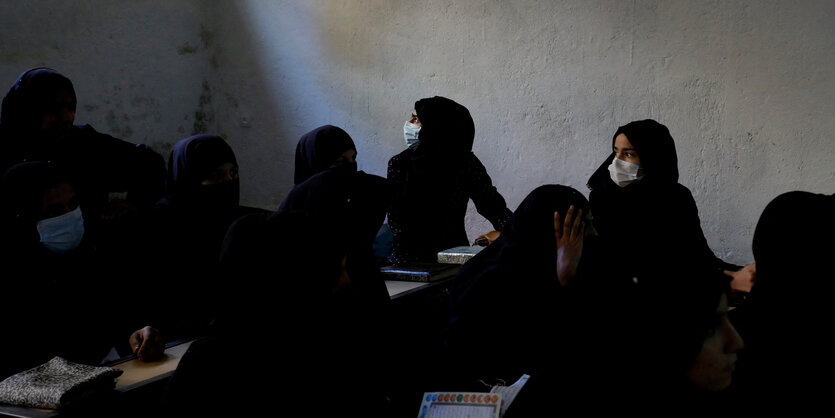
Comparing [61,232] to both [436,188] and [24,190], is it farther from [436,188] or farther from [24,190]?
[436,188]

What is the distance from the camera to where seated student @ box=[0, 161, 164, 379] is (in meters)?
2.63

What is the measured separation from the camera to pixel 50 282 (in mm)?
2760

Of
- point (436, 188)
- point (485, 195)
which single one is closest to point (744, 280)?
point (485, 195)

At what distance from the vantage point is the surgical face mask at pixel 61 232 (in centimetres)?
285

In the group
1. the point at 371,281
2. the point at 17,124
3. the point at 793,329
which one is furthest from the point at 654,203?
the point at 17,124

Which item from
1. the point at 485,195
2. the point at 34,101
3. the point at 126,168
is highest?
the point at 34,101

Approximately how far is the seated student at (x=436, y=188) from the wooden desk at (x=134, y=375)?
1.76 meters

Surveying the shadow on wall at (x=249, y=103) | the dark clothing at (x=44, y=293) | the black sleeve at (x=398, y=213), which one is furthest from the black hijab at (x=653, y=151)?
the shadow on wall at (x=249, y=103)

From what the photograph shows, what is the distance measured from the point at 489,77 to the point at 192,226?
2.68m

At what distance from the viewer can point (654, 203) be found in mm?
3807

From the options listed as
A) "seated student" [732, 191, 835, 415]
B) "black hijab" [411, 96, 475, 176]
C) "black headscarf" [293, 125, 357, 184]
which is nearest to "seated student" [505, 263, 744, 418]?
"seated student" [732, 191, 835, 415]

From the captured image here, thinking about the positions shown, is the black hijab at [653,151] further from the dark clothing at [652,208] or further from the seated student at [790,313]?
the seated student at [790,313]

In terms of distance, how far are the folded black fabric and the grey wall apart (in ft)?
11.4

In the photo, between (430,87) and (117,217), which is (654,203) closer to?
(430,87)
